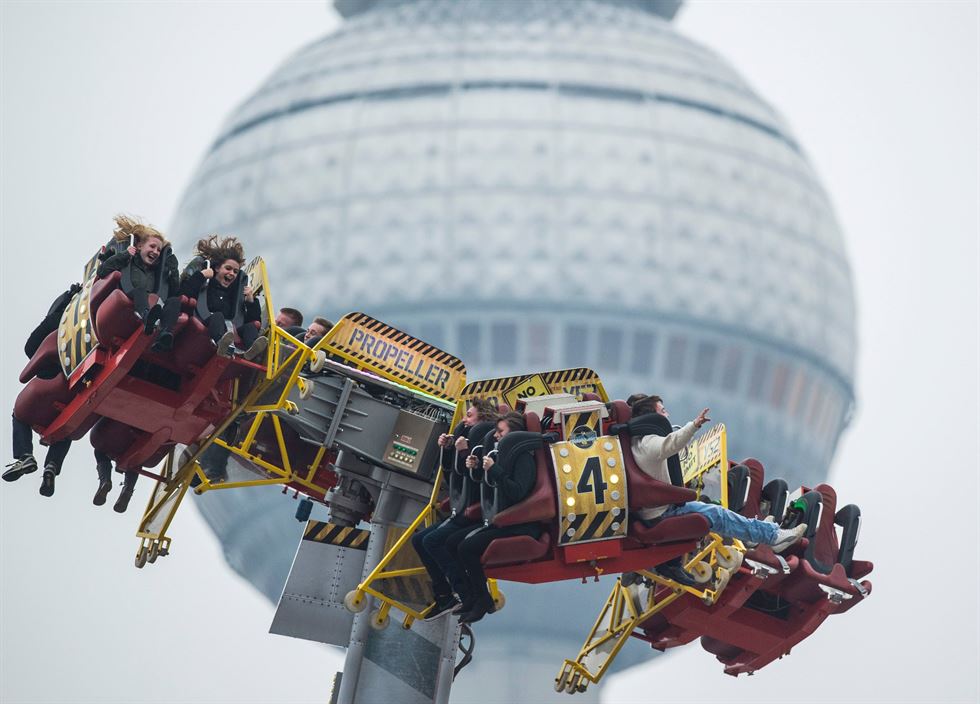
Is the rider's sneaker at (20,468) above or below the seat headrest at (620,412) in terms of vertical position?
below

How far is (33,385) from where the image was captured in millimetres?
27203

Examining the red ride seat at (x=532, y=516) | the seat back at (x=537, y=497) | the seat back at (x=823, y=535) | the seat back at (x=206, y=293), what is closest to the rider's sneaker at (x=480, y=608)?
the red ride seat at (x=532, y=516)

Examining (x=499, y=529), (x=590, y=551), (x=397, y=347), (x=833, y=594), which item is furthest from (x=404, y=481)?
(x=833, y=594)

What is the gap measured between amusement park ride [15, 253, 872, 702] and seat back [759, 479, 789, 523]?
0.03 m

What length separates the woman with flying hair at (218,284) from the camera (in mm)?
26375

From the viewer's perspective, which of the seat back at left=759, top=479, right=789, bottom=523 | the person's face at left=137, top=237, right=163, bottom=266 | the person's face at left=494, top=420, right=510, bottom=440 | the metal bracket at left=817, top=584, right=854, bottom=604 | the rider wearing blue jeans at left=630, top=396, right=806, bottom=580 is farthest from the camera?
the seat back at left=759, top=479, right=789, bottom=523

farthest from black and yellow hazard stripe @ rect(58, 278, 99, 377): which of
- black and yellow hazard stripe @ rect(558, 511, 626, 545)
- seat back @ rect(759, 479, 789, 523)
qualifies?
seat back @ rect(759, 479, 789, 523)

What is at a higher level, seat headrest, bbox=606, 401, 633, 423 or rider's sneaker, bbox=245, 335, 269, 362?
seat headrest, bbox=606, 401, 633, 423

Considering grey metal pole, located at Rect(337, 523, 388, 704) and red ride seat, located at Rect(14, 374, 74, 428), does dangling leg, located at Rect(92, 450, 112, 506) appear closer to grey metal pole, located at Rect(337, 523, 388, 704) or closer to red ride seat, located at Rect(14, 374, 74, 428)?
red ride seat, located at Rect(14, 374, 74, 428)

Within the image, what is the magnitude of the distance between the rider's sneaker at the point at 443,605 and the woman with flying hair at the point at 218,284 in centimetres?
460

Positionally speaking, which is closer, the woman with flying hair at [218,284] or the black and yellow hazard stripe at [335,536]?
the woman with flying hair at [218,284]

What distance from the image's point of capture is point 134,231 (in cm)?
2622

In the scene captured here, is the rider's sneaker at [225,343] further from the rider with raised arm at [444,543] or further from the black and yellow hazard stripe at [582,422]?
the black and yellow hazard stripe at [582,422]

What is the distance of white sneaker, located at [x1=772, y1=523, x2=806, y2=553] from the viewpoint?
29359mm
